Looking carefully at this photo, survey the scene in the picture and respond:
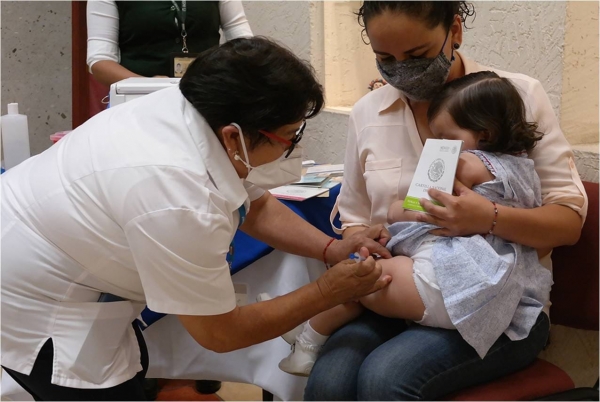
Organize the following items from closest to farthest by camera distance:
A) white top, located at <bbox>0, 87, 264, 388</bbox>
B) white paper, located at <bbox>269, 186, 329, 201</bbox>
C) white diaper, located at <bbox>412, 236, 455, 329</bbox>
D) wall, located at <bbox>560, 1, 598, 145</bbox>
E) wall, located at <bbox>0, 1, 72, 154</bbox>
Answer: white top, located at <bbox>0, 87, 264, 388</bbox>, white diaper, located at <bbox>412, 236, 455, 329</bbox>, wall, located at <bbox>560, 1, 598, 145</bbox>, white paper, located at <bbox>269, 186, 329, 201</bbox>, wall, located at <bbox>0, 1, 72, 154</bbox>

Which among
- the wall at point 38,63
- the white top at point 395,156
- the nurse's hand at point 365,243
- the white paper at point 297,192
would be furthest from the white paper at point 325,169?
the wall at point 38,63

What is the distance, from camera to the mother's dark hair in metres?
1.48

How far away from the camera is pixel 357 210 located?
178 centimetres

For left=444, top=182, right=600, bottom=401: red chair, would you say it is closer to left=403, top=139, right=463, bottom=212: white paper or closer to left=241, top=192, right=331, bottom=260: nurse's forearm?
left=403, top=139, right=463, bottom=212: white paper

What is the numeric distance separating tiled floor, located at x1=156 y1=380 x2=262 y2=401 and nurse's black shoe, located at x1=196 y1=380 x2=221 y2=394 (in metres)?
0.02

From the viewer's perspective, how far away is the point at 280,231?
1753mm

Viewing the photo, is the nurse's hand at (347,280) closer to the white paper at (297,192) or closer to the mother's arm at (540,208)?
the mother's arm at (540,208)

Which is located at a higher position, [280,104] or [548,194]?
[280,104]

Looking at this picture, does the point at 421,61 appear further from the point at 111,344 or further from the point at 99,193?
the point at 111,344

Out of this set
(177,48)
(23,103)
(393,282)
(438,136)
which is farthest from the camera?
(23,103)

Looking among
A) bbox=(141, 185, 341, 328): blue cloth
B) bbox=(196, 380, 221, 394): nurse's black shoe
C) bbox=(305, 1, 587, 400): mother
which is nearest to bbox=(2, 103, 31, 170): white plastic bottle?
bbox=(141, 185, 341, 328): blue cloth

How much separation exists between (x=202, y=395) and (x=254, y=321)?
4.83 ft

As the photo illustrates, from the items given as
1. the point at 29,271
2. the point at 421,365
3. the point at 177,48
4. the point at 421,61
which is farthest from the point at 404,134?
the point at 177,48

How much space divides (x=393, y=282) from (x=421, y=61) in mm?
535
